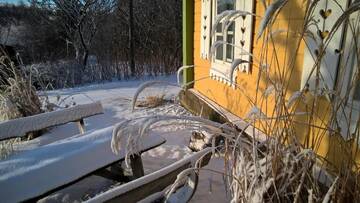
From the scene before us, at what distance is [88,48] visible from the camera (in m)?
9.24

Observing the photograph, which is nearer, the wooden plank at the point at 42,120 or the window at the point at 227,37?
the wooden plank at the point at 42,120

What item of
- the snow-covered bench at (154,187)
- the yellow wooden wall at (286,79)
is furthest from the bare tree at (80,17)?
the snow-covered bench at (154,187)

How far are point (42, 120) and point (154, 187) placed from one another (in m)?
1.60

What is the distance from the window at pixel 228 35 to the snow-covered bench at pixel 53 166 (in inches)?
41.2

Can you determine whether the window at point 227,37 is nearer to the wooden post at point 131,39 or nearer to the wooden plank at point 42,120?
the wooden plank at point 42,120

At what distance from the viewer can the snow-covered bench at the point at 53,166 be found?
168cm

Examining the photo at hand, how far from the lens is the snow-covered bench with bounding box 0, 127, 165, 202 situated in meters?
1.68

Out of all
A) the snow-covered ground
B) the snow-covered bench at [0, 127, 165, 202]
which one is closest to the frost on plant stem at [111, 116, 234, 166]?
the snow-covered ground

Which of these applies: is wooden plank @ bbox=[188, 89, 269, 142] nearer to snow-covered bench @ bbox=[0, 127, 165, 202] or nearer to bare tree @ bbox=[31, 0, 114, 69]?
snow-covered bench @ bbox=[0, 127, 165, 202]

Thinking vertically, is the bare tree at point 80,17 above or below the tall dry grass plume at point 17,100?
above

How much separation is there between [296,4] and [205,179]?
1.61 m

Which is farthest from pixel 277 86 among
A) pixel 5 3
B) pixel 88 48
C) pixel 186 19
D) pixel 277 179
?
pixel 5 3

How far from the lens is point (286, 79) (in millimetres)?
1885

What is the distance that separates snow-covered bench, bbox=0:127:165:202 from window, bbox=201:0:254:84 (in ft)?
3.44
